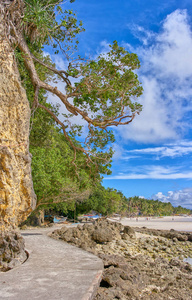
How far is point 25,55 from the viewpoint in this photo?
805cm

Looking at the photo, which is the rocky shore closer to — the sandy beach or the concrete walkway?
the concrete walkway

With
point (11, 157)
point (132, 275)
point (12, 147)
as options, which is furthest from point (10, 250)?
point (132, 275)

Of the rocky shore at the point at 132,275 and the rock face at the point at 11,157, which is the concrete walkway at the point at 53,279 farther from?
the rock face at the point at 11,157

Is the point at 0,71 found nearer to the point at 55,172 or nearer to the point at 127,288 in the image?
the point at 127,288

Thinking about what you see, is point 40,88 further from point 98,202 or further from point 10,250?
point 98,202

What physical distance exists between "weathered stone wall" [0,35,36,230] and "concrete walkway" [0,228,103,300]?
1429mm

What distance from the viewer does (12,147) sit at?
6.84 meters

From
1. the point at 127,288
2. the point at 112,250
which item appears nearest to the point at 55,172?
the point at 112,250

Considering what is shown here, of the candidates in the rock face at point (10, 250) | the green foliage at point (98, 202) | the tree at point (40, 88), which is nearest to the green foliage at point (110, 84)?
the tree at point (40, 88)

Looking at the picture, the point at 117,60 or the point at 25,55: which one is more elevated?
the point at 117,60

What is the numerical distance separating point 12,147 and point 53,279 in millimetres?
3541

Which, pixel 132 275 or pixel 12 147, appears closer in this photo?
pixel 132 275

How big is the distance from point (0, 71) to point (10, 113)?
1.12 metres

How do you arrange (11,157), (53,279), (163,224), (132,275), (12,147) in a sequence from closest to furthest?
(53,279), (132,275), (11,157), (12,147), (163,224)
